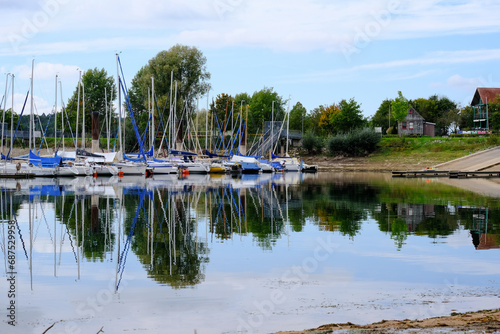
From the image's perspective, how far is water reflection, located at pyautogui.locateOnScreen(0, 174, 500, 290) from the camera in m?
18.8

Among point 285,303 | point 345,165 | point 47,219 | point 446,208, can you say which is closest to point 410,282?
point 285,303

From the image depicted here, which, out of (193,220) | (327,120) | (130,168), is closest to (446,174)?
(130,168)

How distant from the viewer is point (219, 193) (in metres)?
43.5

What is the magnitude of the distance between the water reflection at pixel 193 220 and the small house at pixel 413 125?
68903 millimetres

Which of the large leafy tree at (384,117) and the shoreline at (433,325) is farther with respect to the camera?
the large leafy tree at (384,117)

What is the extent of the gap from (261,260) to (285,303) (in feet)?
16.5

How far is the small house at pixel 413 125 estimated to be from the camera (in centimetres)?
11212

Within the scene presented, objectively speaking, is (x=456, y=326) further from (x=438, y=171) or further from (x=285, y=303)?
(x=438, y=171)

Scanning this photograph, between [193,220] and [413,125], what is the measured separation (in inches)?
3569

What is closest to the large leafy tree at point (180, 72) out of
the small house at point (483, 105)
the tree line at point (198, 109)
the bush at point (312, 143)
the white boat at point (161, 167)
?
the tree line at point (198, 109)

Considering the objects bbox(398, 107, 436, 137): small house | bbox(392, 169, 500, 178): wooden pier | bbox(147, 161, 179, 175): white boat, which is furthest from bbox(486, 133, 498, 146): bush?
bbox(147, 161, 179, 175): white boat

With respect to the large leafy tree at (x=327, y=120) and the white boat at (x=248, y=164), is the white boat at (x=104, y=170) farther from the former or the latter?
the large leafy tree at (x=327, y=120)

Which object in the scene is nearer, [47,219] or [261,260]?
[261,260]

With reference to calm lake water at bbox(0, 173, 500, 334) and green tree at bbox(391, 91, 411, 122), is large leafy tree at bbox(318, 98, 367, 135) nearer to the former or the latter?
green tree at bbox(391, 91, 411, 122)
